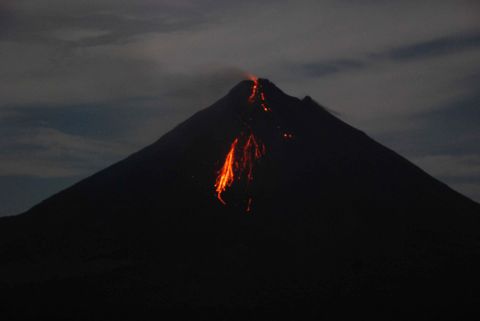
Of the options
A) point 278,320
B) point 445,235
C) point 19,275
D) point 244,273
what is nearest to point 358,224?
point 445,235

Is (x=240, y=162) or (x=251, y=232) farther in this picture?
(x=240, y=162)

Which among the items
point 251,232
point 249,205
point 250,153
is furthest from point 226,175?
point 251,232

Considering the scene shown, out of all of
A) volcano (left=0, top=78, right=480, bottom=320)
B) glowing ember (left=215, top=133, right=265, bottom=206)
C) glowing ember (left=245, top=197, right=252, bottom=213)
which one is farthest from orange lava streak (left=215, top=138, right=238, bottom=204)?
glowing ember (left=245, top=197, right=252, bottom=213)

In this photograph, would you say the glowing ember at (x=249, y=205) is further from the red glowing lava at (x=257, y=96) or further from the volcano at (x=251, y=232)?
the red glowing lava at (x=257, y=96)

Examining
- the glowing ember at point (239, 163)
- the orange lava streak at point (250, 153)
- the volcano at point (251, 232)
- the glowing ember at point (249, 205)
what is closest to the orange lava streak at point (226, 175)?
the glowing ember at point (239, 163)

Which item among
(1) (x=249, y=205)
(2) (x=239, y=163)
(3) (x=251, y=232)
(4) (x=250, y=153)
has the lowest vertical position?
(3) (x=251, y=232)

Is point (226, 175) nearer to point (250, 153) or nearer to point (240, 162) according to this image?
point (240, 162)

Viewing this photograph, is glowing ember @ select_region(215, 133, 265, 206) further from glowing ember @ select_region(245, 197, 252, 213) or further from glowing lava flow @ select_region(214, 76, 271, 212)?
glowing ember @ select_region(245, 197, 252, 213)
